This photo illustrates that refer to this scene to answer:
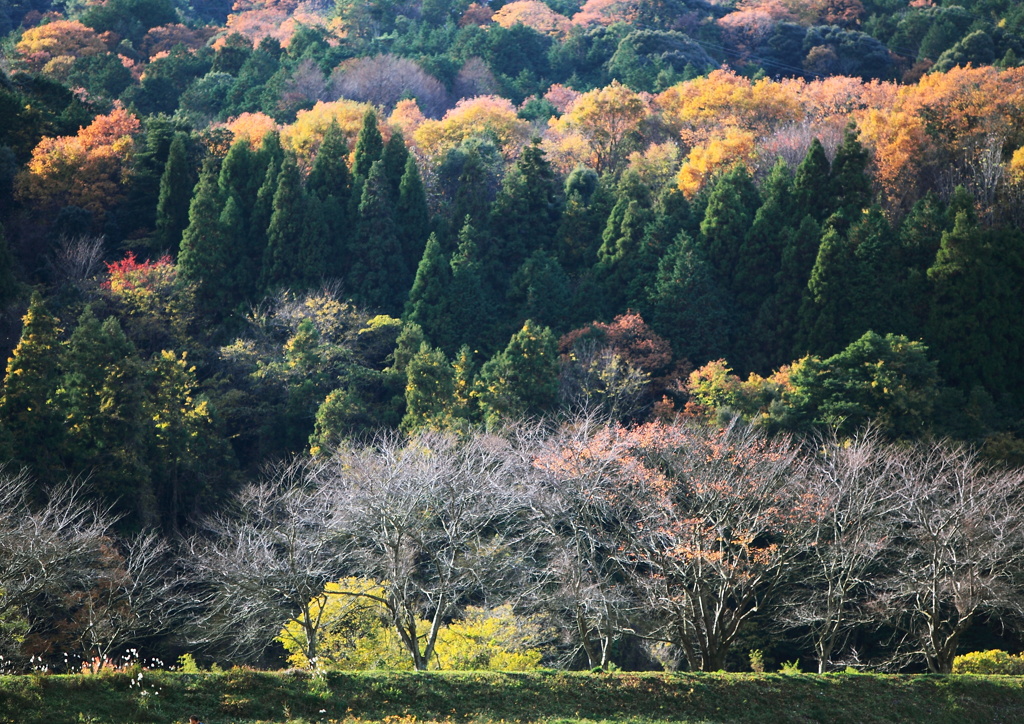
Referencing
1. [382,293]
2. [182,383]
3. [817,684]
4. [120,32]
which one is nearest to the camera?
[817,684]

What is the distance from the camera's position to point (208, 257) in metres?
38.9

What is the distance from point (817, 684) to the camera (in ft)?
67.4

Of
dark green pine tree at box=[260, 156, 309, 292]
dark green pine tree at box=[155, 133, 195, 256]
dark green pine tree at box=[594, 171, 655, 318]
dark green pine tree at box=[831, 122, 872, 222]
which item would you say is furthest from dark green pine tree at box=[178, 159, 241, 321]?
dark green pine tree at box=[831, 122, 872, 222]

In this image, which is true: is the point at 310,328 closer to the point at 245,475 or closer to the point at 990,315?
the point at 245,475

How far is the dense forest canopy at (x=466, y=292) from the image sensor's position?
27.3 m

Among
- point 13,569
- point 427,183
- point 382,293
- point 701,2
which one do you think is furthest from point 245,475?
point 701,2

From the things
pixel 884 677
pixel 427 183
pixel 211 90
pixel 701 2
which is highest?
pixel 701 2

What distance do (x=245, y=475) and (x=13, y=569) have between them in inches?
470

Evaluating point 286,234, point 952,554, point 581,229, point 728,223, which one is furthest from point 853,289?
point 286,234

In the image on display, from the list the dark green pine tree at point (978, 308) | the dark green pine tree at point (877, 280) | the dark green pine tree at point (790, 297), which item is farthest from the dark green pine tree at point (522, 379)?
the dark green pine tree at point (978, 308)

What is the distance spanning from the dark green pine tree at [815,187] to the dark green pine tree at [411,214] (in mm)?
12327

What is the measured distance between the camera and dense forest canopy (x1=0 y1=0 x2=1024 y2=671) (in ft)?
89.7

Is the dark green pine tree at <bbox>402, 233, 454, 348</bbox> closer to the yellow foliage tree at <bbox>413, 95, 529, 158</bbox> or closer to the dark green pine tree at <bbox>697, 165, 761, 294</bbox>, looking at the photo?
the yellow foliage tree at <bbox>413, 95, 529, 158</bbox>

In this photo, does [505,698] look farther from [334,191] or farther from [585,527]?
[334,191]
